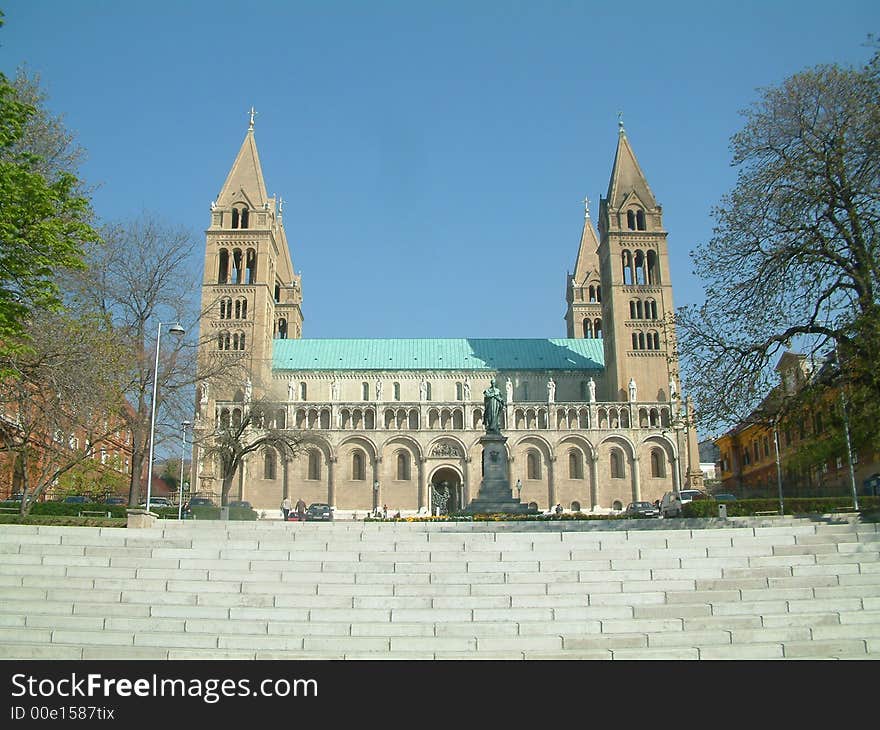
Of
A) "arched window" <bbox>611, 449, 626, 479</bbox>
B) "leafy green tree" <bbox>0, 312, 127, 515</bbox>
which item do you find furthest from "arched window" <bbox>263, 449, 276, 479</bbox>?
"leafy green tree" <bbox>0, 312, 127, 515</bbox>

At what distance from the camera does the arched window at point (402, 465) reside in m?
69.5

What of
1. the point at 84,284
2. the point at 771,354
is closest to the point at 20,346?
the point at 84,284

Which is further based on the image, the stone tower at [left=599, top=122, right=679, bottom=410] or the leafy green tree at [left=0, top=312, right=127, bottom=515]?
the stone tower at [left=599, top=122, right=679, bottom=410]

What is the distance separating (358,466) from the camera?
69.5 m

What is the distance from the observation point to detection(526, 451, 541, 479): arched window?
6962 cm

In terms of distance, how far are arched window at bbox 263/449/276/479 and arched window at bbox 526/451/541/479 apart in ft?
75.1

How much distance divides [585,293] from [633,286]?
57.7ft

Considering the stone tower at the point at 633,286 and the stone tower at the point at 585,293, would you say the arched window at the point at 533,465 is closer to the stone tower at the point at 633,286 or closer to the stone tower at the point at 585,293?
the stone tower at the point at 633,286

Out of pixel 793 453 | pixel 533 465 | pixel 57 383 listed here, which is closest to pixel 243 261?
pixel 533 465

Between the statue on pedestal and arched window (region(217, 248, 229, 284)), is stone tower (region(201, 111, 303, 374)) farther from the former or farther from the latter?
the statue on pedestal

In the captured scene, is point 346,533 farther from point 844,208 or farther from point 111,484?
point 111,484

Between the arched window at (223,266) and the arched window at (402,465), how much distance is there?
24588 millimetres

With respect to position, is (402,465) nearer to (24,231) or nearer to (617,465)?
(617,465)

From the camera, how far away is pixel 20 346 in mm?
18047
